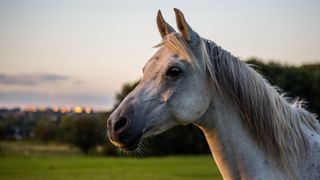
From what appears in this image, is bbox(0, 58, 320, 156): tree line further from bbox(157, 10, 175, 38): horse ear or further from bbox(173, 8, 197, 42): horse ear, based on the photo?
bbox(173, 8, 197, 42): horse ear

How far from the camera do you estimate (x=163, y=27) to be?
434cm

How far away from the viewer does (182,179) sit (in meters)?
21.9

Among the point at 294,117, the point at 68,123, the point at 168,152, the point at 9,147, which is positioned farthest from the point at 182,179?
the point at 68,123

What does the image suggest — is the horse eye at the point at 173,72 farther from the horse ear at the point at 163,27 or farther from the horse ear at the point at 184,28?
the horse ear at the point at 163,27

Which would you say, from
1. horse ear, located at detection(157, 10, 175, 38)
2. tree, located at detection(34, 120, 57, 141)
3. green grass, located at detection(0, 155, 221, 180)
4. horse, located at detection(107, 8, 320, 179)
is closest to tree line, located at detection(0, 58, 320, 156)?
tree, located at detection(34, 120, 57, 141)

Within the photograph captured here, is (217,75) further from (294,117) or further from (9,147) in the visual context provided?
(9,147)

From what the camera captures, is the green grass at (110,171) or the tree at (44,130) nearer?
the green grass at (110,171)

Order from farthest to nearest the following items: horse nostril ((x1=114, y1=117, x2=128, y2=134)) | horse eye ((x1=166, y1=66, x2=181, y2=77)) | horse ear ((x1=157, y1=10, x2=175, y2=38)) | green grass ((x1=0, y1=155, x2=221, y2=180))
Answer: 1. green grass ((x1=0, y1=155, x2=221, y2=180))
2. horse ear ((x1=157, y1=10, x2=175, y2=38))
3. horse eye ((x1=166, y1=66, x2=181, y2=77))
4. horse nostril ((x1=114, y1=117, x2=128, y2=134))

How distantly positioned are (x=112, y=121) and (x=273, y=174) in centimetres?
142

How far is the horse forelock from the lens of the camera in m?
3.91

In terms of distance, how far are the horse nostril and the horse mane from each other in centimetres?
74

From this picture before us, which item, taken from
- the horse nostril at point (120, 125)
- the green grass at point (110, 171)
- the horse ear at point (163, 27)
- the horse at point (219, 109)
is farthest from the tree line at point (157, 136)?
the horse nostril at point (120, 125)

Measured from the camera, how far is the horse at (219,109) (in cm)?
386

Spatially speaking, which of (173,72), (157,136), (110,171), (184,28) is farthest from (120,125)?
(157,136)
